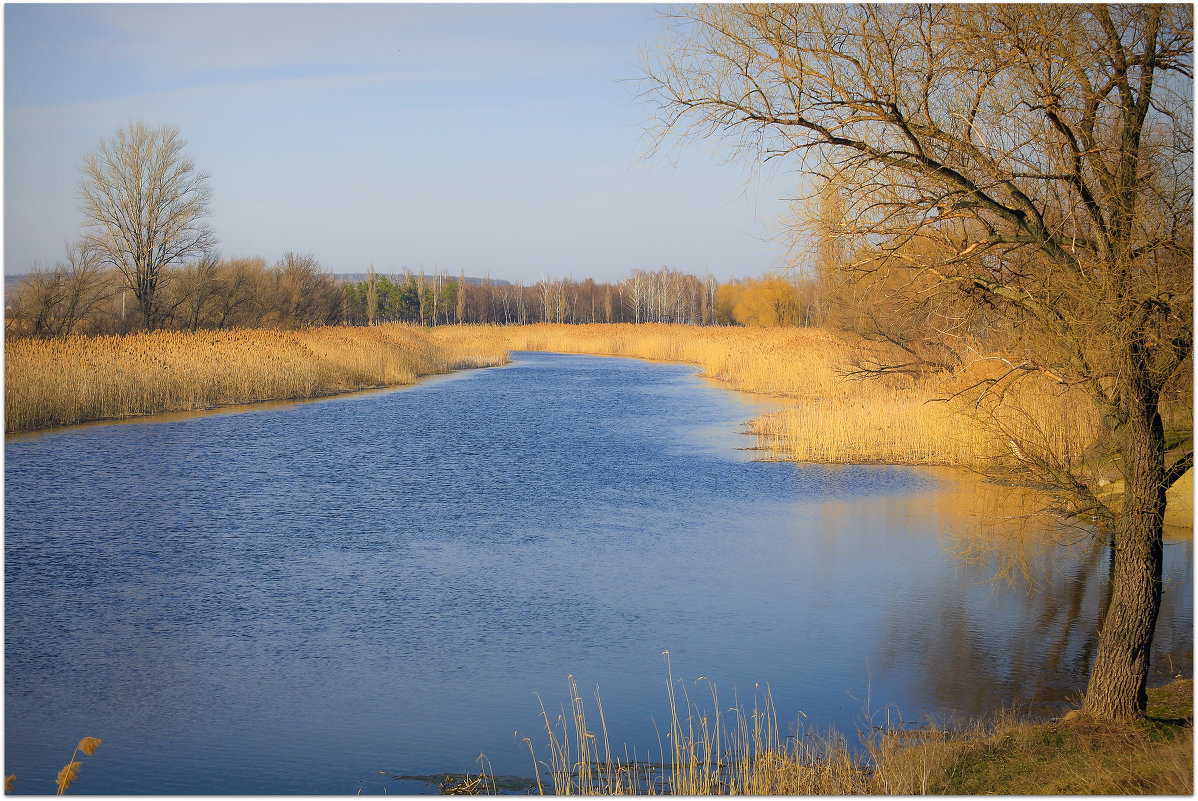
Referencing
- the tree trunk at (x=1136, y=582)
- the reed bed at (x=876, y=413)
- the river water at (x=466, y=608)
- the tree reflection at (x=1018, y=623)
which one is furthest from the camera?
the reed bed at (x=876, y=413)

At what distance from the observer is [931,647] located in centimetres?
757

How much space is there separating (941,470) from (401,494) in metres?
8.55

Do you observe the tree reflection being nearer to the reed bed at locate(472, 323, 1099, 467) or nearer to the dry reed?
the reed bed at locate(472, 323, 1099, 467)

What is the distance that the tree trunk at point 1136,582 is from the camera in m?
5.68

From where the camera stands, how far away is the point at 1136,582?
5.79 meters

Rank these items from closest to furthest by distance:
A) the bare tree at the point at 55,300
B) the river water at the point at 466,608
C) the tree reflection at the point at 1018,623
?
1. the river water at the point at 466,608
2. the tree reflection at the point at 1018,623
3. the bare tree at the point at 55,300

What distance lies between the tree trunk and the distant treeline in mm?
11119

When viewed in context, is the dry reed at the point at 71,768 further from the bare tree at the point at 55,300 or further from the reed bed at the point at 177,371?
the bare tree at the point at 55,300

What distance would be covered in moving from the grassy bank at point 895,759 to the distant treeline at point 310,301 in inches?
459

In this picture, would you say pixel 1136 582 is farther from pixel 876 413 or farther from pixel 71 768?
pixel 876 413

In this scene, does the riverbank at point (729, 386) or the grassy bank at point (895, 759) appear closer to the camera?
the grassy bank at point (895, 759)

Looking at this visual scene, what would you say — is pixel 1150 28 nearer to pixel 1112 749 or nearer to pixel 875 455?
pixel 1112 749

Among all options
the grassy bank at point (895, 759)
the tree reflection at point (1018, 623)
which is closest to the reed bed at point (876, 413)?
the tree reflection at point (1018, 623)

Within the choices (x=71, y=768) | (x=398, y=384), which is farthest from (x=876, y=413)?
(x=398, y=384)
